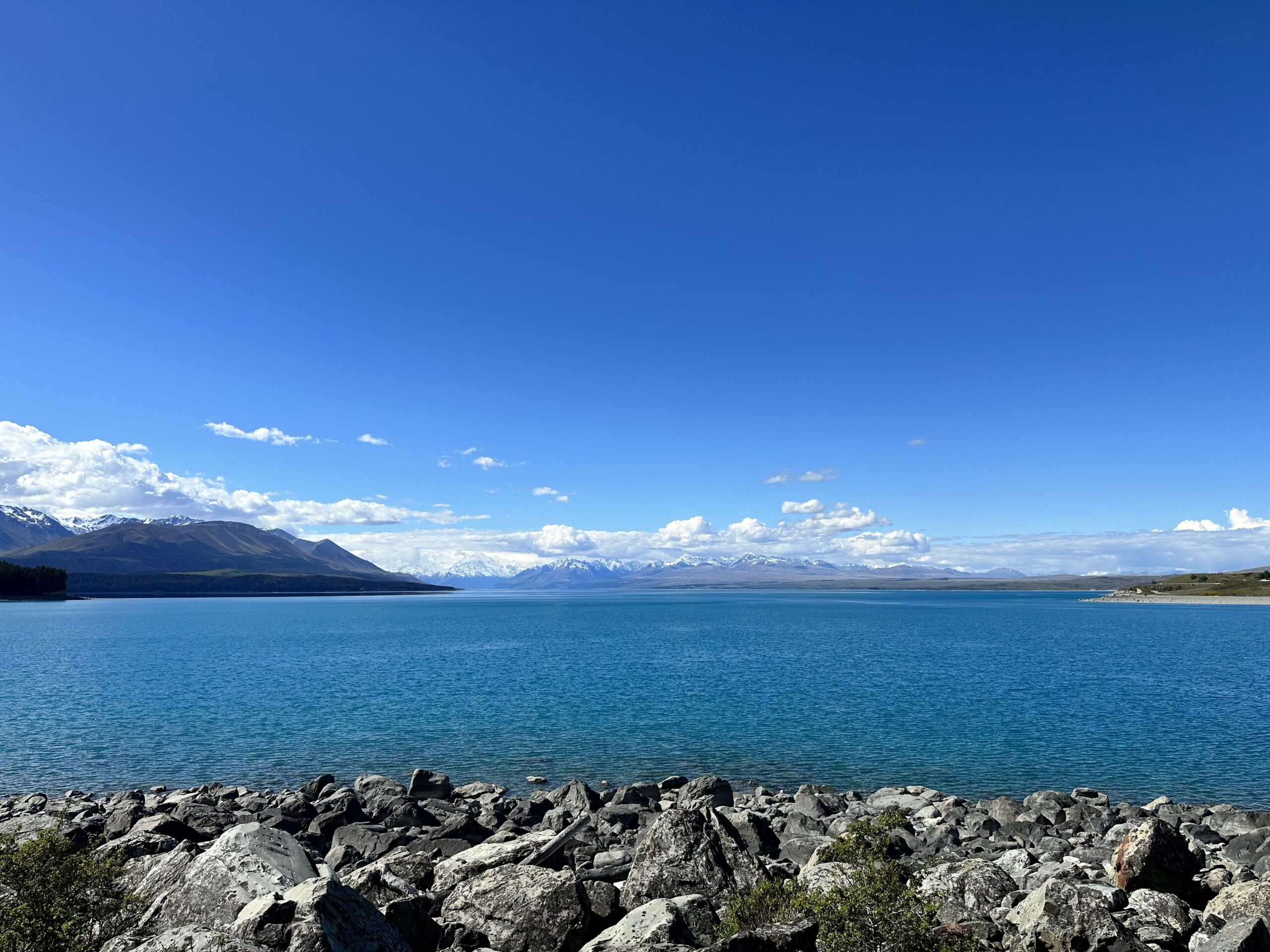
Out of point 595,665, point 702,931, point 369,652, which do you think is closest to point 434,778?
point 702,931

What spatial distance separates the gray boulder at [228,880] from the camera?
1324cm

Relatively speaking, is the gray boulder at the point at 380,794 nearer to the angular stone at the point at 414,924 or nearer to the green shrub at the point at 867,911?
the angular stone at the point at 414,924

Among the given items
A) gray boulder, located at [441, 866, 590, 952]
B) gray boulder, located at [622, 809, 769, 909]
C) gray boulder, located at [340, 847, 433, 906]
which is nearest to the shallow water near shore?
gray boulder, located at [340, 847, 433, 906]

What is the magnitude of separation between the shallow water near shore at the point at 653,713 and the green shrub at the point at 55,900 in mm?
26006

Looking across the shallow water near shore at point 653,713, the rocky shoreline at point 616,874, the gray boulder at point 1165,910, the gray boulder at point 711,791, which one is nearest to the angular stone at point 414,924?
the rocky shoreline at point 616,874

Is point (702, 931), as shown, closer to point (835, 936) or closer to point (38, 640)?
point (835, 936)

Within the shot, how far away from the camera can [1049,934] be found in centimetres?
1292

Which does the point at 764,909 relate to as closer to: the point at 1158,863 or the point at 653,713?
the point at 1158,863

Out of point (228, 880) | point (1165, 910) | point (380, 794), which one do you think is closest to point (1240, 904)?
point (1165, 910)

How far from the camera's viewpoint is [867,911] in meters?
11.2

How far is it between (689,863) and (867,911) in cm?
565

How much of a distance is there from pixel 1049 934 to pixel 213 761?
43.2 m

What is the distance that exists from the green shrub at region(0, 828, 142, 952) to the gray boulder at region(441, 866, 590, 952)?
576cm

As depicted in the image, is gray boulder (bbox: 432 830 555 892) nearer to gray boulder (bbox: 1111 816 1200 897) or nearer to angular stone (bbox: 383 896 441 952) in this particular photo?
angular stone (bbox: 383 896 441 952)
